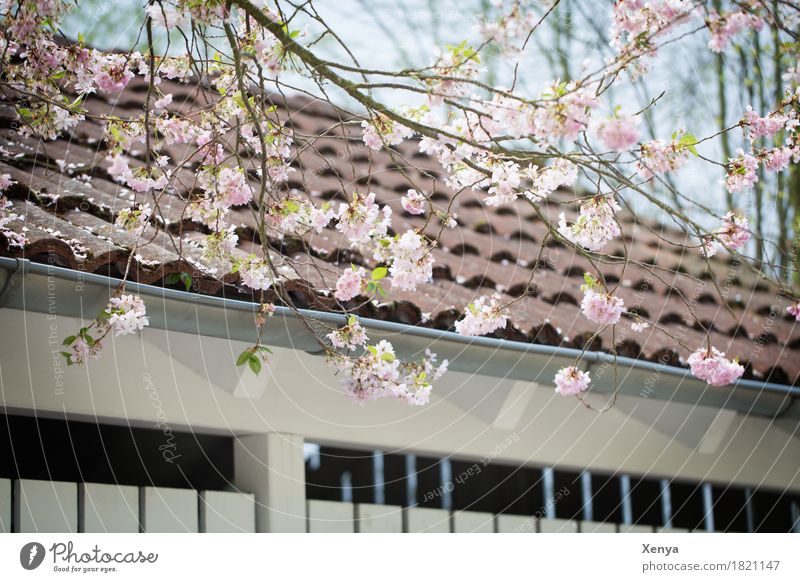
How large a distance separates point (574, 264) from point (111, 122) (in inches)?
65.7

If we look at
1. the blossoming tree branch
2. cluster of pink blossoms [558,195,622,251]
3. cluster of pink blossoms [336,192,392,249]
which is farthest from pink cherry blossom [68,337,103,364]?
cluster of pink blossoms [558,195,622,251]

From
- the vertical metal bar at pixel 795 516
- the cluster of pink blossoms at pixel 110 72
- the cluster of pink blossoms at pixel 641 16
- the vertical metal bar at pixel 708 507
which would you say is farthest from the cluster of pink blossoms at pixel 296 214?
the vertical metal bar at pixel 795 516

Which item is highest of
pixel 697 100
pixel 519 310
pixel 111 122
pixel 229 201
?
pixel 697 100

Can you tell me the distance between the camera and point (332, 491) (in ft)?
11.6

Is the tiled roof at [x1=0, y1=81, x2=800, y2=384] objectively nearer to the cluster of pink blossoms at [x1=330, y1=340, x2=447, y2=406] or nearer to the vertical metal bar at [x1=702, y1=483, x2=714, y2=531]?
the cluster of pink blossoms at [x1=330, y1=340, x2=447, y2=406]

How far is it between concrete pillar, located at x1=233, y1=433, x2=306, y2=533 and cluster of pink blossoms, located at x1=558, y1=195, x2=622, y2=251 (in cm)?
86

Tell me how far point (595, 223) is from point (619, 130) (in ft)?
1.10

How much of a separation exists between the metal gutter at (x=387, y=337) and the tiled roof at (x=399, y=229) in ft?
0.11

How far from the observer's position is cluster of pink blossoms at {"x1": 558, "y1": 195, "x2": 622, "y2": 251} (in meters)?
1.77

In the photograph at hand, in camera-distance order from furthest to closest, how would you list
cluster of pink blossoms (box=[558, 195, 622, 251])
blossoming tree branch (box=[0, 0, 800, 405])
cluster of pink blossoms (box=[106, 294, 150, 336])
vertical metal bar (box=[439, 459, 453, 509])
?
vertical metal bar (box=[439, 459, 453, 509]) → cluster of pink blossoms (box=[558, 195, 622, 251]) → cluster of pink blossoms (box=[106, 294, 150, 336]) → blossoming tree branch (box=[0, 0, 800, 405])

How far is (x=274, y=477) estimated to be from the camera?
220cm

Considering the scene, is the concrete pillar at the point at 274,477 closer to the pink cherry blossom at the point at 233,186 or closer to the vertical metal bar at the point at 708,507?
the pink cherry blossom at the point at 233,186

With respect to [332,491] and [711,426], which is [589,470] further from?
[332,491]

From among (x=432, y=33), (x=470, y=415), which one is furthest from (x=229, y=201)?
(x=432, y=33)
